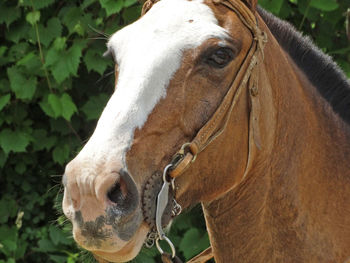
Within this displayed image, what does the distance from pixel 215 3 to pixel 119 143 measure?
0.61m

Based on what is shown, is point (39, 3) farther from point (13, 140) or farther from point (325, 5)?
point (325, 5)

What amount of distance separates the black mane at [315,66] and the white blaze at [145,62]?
50cm

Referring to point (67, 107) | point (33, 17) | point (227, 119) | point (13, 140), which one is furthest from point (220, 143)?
point (13, 140)

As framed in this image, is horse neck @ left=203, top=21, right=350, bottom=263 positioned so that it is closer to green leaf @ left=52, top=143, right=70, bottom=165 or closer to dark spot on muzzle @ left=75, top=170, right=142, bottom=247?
dark spot on muzzle @ left=75, top=170, right=142, bottom=247

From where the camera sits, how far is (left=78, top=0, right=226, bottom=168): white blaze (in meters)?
1.79

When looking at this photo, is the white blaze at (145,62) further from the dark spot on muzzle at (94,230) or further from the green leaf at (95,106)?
the green leaf at (95,106)

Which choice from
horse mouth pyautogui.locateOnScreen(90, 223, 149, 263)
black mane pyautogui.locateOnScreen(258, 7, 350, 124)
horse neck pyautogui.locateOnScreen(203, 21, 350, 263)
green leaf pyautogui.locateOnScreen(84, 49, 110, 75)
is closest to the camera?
horse mouth pyautogui.locateOnScreen(90, 223, 149, 263)

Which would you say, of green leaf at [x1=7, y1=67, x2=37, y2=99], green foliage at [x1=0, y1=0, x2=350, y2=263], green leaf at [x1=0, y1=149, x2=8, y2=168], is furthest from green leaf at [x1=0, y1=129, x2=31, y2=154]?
green leaf at [x1=7, y1=67, x2=37, y2=99]

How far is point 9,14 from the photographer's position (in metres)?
4.18

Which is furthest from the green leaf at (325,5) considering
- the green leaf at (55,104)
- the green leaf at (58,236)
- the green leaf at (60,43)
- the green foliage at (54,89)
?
the green leaf at (58,236)

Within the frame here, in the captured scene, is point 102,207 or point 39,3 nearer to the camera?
point 102,207

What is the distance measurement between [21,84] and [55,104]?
0.32 metres

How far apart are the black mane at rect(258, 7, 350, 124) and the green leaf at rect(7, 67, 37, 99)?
199 centimetres

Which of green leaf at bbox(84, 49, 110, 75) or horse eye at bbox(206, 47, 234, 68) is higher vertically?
horse eye at bbox(206, 47, 234, 68)
